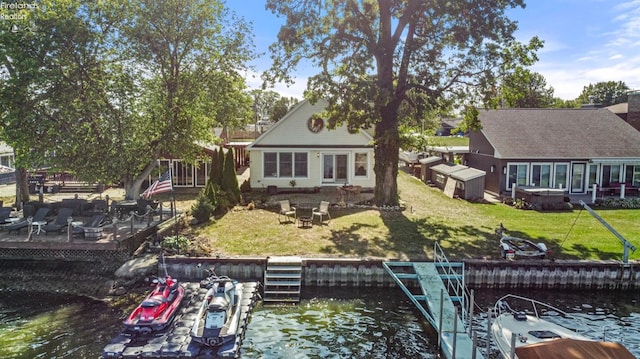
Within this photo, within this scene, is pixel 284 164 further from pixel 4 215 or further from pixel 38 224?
pixel 4 215

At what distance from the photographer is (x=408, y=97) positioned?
25.9 metres

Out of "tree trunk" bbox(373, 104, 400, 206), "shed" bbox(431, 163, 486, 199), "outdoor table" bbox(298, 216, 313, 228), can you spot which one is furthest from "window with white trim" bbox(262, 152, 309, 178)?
"shed" bbox(431, 163, 486, 199)

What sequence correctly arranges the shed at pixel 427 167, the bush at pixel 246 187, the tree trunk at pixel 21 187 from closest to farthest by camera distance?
1. the tree trunk at pixel 21 187
2. the bush at pixel 246 187
3. the shed at pixel 427 167

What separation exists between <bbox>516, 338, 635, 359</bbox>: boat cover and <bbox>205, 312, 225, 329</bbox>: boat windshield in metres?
7.37

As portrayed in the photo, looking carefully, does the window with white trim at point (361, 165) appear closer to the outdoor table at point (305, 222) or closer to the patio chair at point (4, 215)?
the outdoor table at point (305, 222)

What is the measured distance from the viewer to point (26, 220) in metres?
18.8

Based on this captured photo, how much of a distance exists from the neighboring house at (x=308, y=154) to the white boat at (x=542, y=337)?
54.2ft

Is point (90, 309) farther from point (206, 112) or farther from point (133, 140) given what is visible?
point (206, 112)

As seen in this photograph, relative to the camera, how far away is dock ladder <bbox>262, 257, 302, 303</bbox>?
14.9 m

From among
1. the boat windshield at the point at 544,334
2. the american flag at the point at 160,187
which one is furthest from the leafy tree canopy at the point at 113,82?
the boat windshield at the point at 544,334

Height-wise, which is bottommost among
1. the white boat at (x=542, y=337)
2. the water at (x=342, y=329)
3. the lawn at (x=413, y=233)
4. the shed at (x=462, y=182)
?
the water at (x=342, y=329)

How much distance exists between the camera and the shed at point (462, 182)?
28.0 meters

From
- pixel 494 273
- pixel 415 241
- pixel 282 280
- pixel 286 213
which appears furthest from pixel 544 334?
pixel 286 213

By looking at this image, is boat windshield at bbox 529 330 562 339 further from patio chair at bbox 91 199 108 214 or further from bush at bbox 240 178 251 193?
bush at bbox 240 178 251 193
